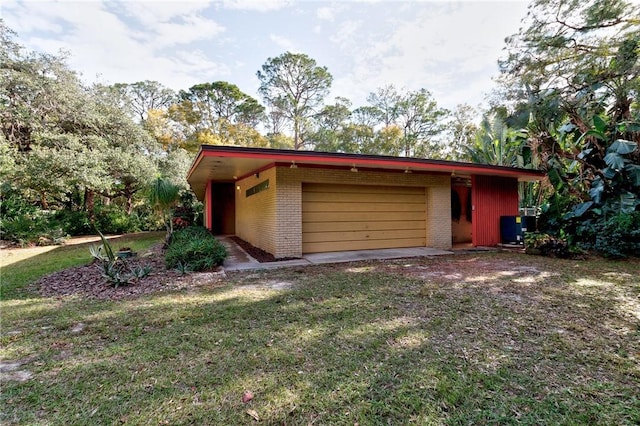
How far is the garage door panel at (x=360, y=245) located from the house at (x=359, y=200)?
0.10ft

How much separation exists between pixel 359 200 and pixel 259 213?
3.14 metres

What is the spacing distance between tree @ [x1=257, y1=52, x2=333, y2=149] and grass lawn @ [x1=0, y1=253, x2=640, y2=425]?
2376cm

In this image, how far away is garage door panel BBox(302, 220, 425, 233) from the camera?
8.55 metres

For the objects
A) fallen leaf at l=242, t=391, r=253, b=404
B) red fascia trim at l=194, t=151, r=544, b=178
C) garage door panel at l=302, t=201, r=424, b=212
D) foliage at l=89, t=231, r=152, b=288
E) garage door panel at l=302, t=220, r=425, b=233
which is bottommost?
fallen leaf at l=242, t=391, r=253, b=404

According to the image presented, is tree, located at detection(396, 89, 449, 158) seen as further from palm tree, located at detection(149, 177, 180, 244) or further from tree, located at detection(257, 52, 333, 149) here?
palm tree, located at detection(149, 177, 180, 244)

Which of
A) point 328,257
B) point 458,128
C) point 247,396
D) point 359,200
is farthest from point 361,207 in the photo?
point 458,128

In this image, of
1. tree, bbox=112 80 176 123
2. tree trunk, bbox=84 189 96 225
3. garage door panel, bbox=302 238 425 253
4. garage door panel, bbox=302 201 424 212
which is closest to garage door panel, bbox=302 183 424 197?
garage door panel, bbox=302 201 424 212

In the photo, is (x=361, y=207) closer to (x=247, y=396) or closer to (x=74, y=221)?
(x=247, y=396)

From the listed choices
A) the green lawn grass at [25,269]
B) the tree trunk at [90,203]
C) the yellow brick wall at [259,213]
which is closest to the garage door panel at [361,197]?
the yellow brick wall at [259,213]

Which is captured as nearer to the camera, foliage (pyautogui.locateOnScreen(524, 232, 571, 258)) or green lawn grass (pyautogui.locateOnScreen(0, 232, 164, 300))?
green lawn grass (pyautogui.locateOnScreen(0, 232, 164, 300))

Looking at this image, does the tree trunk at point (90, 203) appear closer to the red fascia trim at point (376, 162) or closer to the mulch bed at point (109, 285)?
the mulch bed at point (109, 285)

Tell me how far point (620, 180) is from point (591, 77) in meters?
3.14

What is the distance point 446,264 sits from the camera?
702cm

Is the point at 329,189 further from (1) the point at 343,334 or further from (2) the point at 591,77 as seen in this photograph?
(2) the point at 591,77
